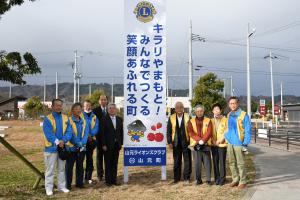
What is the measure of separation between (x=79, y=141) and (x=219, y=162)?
10.2 ft

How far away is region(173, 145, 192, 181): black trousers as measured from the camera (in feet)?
30.4

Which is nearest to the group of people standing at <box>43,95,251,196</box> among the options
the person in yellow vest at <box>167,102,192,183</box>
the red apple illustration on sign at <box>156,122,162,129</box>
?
the person in yellow vest at <box>167,102,192,183</box>

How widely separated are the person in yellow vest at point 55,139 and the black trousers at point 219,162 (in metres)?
3.23

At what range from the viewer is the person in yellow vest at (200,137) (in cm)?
895

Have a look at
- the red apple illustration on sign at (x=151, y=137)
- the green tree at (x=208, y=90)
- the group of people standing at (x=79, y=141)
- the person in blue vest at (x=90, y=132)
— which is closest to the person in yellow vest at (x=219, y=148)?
the red apple illustration on sign at (x=151, y=137)

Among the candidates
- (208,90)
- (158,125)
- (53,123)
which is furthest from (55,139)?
(208,90)

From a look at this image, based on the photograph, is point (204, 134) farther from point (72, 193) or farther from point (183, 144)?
point (72, 193)

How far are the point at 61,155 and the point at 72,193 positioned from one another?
804mm

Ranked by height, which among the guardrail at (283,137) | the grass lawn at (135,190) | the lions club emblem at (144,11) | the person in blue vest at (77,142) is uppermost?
the lions club emblem at (144,11)

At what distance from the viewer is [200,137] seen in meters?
8.96

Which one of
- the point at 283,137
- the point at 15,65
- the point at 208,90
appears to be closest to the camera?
the point at 15,65

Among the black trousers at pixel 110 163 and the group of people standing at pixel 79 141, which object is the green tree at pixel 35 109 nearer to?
the group of people standing at pixel 79 141

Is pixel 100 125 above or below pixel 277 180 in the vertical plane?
above

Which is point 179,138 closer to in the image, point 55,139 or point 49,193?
point 55,139
